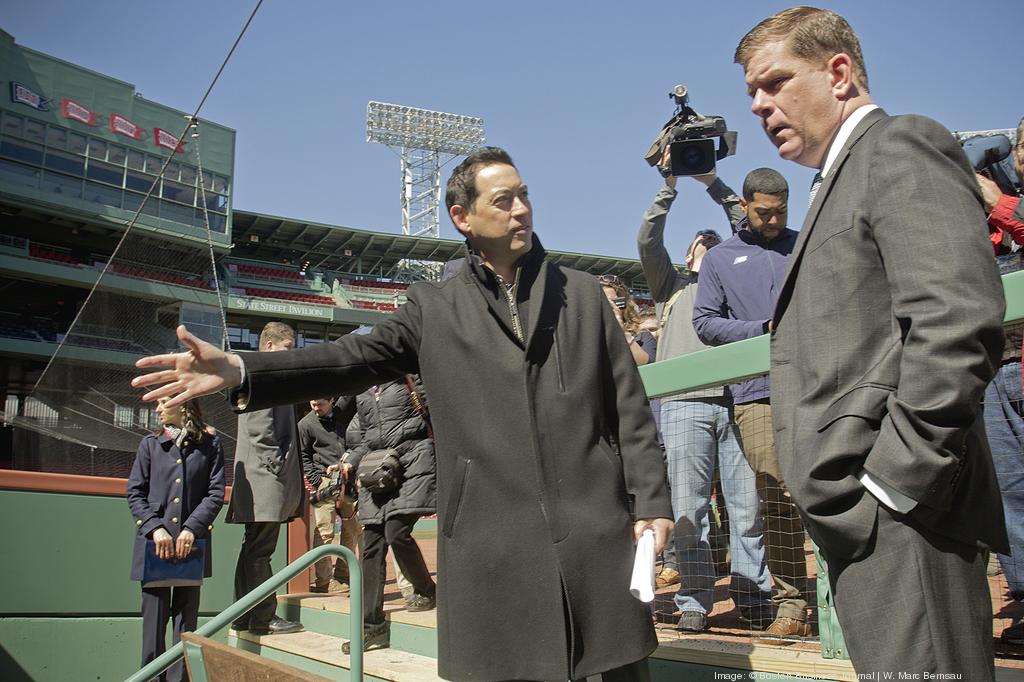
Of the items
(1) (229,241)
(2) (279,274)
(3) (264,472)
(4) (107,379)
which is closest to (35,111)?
(1) (229,241)

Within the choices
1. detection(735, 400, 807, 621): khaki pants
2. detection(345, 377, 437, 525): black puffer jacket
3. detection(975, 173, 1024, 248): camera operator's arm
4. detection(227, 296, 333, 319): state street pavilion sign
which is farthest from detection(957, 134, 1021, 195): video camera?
detection(227, 296, 333, 319): state street pavilion sign

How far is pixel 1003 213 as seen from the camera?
10.5ft

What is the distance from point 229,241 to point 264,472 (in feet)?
113

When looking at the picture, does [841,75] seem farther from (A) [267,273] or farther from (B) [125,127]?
(A) [267,273]

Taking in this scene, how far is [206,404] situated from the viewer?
9680 millimetres

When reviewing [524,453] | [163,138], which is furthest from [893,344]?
[163,138]

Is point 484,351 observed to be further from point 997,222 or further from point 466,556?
point 997,222

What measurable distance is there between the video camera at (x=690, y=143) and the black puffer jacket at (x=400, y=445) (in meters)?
1.86

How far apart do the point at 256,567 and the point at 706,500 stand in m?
3.11

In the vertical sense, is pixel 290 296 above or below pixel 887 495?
above

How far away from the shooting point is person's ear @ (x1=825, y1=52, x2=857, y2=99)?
1883 mm

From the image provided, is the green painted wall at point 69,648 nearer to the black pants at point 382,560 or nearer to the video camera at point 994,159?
the black pants at point 382,560

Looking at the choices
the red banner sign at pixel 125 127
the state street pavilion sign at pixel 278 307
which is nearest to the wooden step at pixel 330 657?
the red banner sign at pixel 125 127

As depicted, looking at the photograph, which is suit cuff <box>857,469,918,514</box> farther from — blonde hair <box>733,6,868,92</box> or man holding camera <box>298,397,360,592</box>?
man holding camera <box>298,397,360,592</box>
